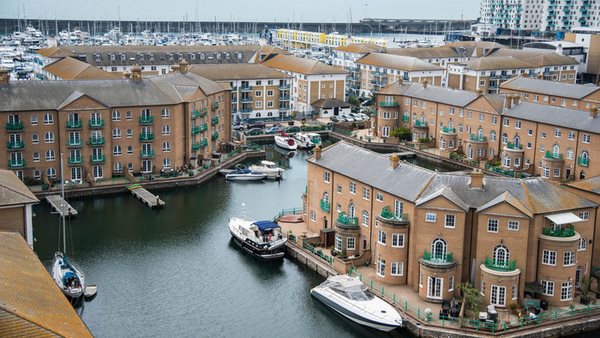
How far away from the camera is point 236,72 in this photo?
86438 millimetres

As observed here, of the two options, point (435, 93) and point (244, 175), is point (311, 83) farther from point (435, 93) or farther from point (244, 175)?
point (244, 175)

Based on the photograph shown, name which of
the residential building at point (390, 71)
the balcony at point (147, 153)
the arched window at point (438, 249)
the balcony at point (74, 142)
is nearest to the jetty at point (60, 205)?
the balcony at point (74, 142)

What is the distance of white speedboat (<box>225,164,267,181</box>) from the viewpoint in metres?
62.5

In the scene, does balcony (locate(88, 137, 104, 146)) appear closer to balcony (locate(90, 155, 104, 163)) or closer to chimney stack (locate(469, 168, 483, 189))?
balcony (locate(90, 155, 104, 163))

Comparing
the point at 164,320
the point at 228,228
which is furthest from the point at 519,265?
the point at 228,228

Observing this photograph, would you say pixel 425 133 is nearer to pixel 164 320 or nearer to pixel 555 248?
pixel 555 248

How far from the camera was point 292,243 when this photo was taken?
44.4 metres

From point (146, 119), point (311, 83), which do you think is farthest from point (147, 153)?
point (311, 83)

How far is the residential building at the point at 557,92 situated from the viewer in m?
77.6

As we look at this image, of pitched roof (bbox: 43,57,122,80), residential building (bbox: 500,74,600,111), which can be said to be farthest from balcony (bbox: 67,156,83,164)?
residential building (bbox: 500,74,600,111)

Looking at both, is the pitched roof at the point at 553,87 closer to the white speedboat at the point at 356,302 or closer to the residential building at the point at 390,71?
the residential building at the point at 390,71

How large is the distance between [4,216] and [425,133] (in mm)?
49297

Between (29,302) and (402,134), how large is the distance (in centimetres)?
5863

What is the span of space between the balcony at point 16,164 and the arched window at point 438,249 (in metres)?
33.6
